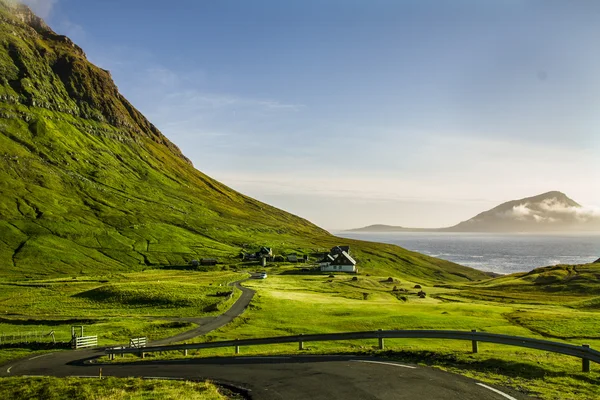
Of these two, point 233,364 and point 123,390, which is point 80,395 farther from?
point 233,364

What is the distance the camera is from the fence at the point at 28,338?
149 feet

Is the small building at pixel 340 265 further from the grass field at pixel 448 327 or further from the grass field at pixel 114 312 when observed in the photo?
the grass field at pixel 114 312

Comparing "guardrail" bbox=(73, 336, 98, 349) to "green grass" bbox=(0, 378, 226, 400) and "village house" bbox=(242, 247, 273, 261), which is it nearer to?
"green grass" bbox=(0, 378, 226, 400)

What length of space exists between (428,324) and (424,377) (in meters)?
35.3

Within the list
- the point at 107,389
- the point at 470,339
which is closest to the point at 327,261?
the point at 470,339

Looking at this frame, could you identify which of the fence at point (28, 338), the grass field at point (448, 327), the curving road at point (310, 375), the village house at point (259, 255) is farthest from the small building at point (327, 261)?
the curving road at point (310, 375)

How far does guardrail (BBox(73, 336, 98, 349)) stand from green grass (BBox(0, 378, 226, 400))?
58.9ft

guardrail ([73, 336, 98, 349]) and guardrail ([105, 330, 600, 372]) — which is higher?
guardrail ([105, 330, 600, 372])

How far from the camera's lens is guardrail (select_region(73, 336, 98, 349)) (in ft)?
140

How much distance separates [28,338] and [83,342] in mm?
8977

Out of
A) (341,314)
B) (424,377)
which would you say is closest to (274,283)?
(341,314)

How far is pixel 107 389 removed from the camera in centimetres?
2159

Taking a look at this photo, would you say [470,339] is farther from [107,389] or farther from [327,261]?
[327,261]

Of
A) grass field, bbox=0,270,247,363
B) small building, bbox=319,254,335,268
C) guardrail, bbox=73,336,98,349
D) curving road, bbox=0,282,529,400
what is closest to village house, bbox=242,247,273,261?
small building, bbox=319,254,335,268
